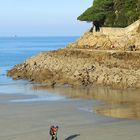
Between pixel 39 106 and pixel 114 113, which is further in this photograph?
pixel 39 106

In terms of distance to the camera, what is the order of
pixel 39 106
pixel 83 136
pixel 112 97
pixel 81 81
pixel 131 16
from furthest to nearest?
pixel 131 16 → pixel 81 81 → pixel 112 97 → pixel 39 106 → pixel 83 136

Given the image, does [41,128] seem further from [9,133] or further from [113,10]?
[113,10]

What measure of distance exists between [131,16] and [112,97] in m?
23.3

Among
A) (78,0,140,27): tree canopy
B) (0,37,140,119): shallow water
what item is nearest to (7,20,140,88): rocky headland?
(0,37,140,119): shallow water

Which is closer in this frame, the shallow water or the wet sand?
the wet sand

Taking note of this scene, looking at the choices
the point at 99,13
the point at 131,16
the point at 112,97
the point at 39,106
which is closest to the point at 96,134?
the point at 39,106

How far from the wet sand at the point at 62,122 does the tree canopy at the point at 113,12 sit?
26.6m

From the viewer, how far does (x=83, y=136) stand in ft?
89.3

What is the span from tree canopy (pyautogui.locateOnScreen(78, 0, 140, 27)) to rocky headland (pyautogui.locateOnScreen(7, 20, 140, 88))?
12.3 feet

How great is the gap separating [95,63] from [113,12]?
741 inches

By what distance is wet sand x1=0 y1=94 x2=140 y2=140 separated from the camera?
27.4 meters

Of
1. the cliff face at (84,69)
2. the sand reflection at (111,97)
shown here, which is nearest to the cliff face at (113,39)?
the cliff face at (84,69)

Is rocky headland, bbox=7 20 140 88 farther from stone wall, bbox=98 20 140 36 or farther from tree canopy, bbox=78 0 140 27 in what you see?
tree canopy, bbox=78 0 140 27

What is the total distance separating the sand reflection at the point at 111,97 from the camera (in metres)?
34.2
